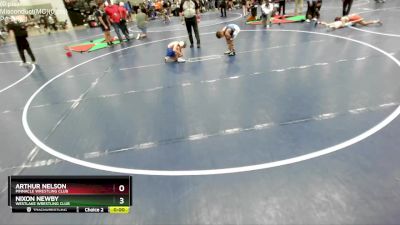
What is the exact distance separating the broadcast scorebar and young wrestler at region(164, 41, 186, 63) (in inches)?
260

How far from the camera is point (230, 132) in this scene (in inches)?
187

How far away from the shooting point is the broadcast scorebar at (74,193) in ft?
9.70

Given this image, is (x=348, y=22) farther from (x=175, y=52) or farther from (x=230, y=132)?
(x=230, y=132)

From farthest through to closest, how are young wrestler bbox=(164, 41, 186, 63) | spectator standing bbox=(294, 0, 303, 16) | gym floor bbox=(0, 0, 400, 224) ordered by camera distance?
spectator standing bbox=(294, 0, 303, 16)
young wrestler bbox=(164, 41, 186, 63)
gym floor bbox=(0, 0, 400, 224)

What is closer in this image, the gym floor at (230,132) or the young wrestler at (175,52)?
the gym floor at (230,132)

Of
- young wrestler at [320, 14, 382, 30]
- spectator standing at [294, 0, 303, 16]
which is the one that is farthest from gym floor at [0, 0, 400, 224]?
spectator standing at [294, 0, 303, 16]

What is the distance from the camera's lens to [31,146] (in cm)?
509

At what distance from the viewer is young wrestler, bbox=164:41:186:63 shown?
902cm

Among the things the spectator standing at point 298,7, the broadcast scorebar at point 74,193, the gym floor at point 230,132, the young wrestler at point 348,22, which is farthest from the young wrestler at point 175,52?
the spectator standing at point 298,7

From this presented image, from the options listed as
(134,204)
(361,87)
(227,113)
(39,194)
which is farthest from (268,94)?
(39,194)

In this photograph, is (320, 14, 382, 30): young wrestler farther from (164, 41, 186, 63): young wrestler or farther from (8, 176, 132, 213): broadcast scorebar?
(8, 176, 132, 213): broadcast scorebar

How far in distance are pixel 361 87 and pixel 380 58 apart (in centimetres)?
220

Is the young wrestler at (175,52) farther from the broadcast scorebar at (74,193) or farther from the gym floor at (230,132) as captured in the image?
the broadcast scorebar at (74,193)

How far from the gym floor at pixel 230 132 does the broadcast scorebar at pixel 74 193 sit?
1.13 ft
